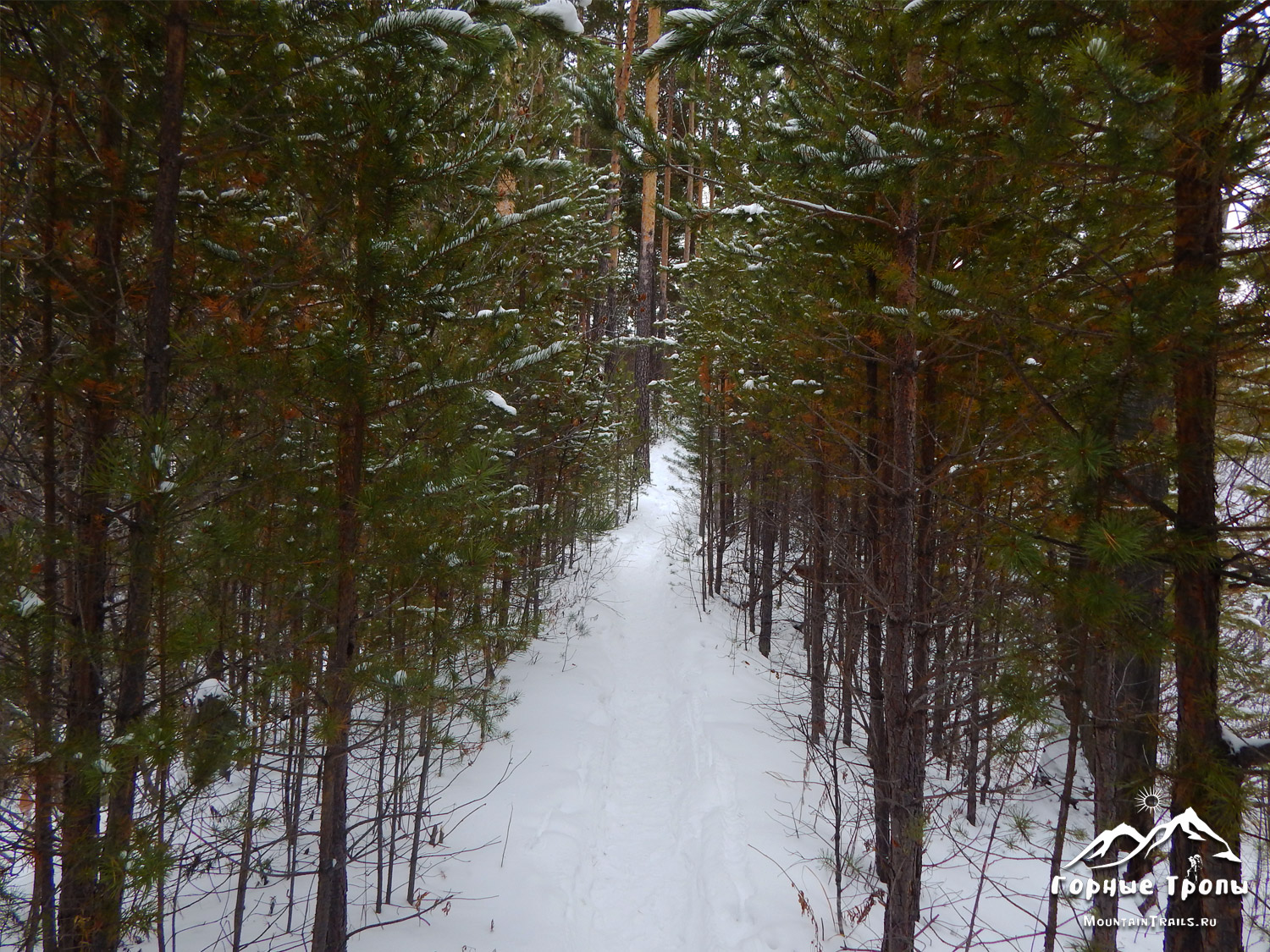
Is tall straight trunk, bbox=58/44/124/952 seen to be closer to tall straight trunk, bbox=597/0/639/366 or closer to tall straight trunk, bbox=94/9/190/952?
tall straight trunk, bbox=94/9/190/952

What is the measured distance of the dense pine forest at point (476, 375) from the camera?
2.69 metres

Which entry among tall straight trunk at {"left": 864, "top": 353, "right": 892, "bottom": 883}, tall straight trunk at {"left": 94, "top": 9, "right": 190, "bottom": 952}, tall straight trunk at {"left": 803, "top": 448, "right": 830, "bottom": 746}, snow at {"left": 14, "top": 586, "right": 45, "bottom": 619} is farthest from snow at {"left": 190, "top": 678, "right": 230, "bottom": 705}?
tall straight trunk at {"left": 803, "top": 448, "right": 830, "bottom": 746}

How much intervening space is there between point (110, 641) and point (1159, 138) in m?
5.37

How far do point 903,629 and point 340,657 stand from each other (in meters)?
4.09

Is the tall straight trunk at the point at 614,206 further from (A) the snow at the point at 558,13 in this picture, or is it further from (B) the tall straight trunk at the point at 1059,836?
(B) the tall straight trunk at the point at 1059,836

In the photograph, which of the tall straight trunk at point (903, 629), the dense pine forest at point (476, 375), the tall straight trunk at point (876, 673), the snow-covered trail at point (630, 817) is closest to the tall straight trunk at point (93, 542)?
the dense pine forest at point (476, 375)

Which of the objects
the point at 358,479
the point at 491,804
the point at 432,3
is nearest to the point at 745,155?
the point at 432,3

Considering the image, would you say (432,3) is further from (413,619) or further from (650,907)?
(650,907)

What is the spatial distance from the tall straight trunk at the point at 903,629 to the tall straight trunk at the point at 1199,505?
1.70 metres

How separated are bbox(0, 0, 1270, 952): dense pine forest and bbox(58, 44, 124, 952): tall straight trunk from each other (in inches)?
1.2

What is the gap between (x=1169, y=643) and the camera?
109 inches

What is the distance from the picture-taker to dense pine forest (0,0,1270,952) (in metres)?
2.69

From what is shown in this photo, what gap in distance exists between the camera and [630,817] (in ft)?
24.6

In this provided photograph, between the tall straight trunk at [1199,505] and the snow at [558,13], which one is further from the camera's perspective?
the snow at [558,13]
